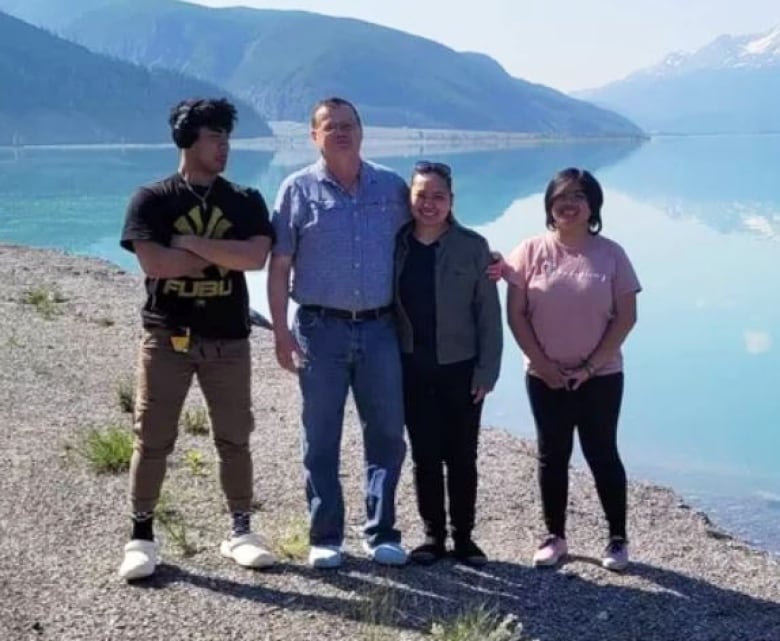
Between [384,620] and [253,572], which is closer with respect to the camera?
[384,620]

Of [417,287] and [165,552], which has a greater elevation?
[417,287]

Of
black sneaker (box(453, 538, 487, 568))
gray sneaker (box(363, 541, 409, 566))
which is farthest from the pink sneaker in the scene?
gray sneaker (box(363, 541, 409, 566))

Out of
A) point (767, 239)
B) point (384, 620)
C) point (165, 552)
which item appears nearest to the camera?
point (384, 620)

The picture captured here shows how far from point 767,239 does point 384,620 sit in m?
29.5

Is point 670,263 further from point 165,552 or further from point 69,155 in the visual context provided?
point 69,155

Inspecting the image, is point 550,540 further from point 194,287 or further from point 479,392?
point 194,287

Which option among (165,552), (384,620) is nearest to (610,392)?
(384,620)

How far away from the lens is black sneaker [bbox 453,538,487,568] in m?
4.48

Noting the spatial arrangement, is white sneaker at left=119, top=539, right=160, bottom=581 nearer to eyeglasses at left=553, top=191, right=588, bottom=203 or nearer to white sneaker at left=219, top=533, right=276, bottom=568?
white sneaker at left=219, top=533, right=276, bottom=568

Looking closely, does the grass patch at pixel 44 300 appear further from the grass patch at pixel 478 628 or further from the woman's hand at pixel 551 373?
the grass patch at pixel 478 628

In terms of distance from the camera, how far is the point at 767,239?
103 ft

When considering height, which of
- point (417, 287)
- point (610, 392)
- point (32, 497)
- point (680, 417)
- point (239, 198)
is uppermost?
point (239, 198)

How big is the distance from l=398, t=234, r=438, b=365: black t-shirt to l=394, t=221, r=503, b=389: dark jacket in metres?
0.01

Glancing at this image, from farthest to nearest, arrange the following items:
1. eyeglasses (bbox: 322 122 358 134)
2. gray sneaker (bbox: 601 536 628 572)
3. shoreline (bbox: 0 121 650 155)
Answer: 1. shoreline (bbox: 0 121 650 155)
2. gray sneaker (bbox: 601 536 628 572)
3. eyeglasses (bbox: 322 122 358 134)
